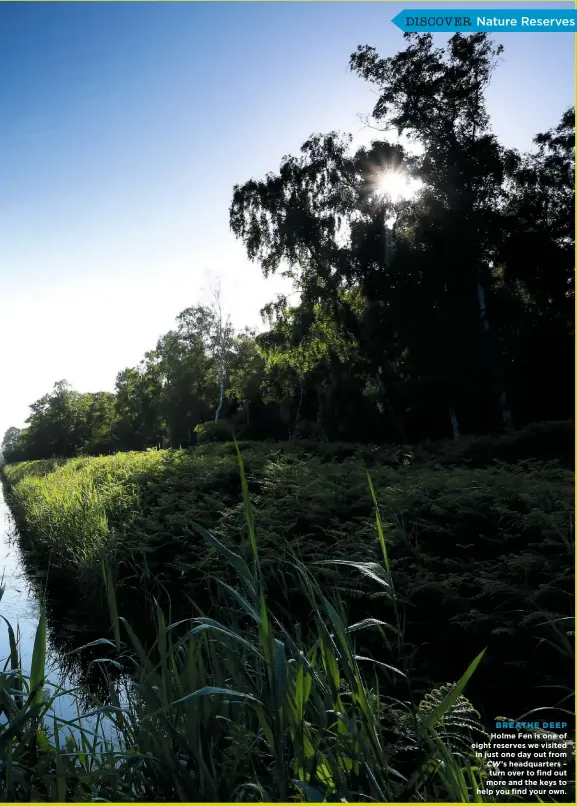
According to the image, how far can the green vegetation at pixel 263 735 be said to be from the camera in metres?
1.47

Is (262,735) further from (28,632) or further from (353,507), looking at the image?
(28,632)

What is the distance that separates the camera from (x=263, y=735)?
202 centimetres

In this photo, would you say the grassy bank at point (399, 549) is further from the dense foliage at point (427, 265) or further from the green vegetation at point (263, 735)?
the dense foliage at point (427, 265)

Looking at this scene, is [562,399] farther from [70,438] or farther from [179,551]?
[70,438]

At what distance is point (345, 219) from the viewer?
18.5 metres

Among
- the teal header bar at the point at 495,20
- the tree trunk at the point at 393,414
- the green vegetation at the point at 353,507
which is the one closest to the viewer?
the green vegetation at the point at 353,507

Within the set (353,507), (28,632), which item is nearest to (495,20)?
(353,507)

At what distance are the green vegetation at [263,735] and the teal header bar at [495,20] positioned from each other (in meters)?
2.60

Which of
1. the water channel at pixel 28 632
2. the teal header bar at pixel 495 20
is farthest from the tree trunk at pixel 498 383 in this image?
the teal header bar at pixel 495 20

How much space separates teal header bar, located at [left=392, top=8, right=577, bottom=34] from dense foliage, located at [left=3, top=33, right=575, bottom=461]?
14.9 metres

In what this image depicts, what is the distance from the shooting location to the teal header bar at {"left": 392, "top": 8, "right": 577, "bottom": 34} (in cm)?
271

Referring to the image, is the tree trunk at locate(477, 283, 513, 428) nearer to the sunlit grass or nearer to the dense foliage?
the dense foliage

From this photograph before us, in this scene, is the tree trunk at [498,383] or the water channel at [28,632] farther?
the tree trunk at [498,383]

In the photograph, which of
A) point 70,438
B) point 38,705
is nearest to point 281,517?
point 38,705
